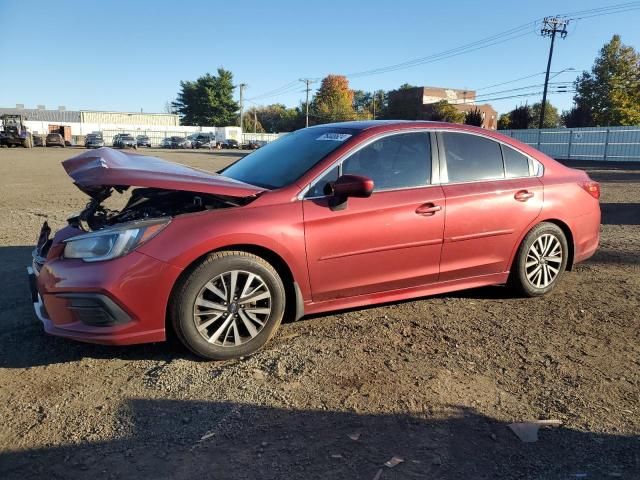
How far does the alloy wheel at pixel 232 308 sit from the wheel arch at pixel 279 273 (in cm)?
17

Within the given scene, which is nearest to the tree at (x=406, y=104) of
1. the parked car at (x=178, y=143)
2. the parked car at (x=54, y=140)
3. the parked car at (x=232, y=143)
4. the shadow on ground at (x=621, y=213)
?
the parked car at (x=232, y=143)

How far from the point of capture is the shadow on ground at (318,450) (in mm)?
2559

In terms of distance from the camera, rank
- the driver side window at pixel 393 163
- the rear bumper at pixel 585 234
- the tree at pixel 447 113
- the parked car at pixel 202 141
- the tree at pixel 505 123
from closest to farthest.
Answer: the driver side window at pixel 393 163 < the rear bumper at pixel 585 234 < the tree at pixel 505 123 < the tree at pixel 447 113 < the parked car at pixel 202 141

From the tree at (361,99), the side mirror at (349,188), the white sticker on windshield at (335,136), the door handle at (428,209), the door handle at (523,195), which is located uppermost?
the tree at (361,99)

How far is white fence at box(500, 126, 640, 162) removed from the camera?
30.4 meters

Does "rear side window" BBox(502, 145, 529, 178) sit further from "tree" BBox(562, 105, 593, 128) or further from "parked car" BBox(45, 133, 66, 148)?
"parked car" BBox(45, 133, 66, 148)

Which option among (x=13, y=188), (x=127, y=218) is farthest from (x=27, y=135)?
(x=127, y=218)

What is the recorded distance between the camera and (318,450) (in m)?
2.72

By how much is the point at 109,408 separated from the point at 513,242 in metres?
3.62

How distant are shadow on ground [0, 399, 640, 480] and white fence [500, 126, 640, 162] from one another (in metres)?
31.6

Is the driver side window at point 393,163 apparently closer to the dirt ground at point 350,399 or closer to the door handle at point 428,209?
the door handle at point 428,209

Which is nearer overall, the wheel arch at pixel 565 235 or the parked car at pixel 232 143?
the wheel arch at pixel 565 235

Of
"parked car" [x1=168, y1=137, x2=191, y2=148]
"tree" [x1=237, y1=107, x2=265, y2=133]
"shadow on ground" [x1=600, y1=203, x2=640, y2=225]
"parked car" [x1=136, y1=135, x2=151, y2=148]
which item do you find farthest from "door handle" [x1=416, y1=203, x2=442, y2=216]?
"tree" [x1=237, y1=107, x2=265, y2=133]

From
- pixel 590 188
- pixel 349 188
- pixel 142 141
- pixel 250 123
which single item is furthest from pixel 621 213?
pixel 250 123
